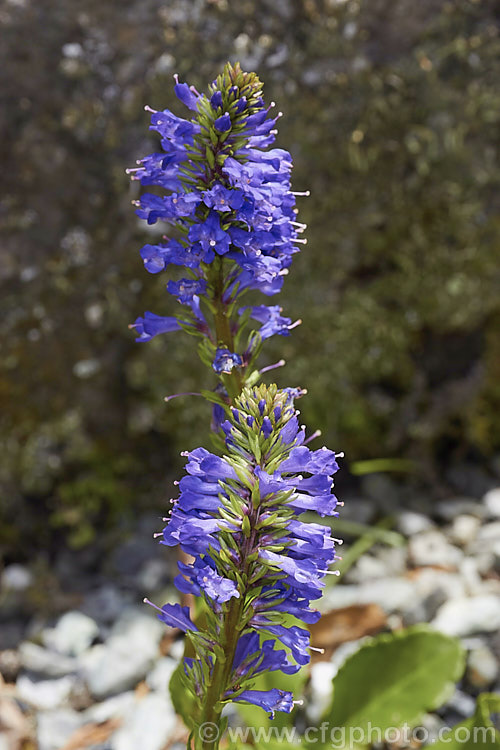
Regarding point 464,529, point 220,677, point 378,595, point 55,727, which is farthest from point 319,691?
point 464,529

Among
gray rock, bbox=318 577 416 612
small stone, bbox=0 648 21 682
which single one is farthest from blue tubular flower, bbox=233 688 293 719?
small stone, bbox=0 648 21 682

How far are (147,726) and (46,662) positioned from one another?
0.66 m

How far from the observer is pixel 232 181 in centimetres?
145

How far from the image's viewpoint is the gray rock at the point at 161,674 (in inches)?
→ 103

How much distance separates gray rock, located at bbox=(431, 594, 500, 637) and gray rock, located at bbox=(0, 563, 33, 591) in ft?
6.22

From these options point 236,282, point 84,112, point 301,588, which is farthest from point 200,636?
point 84,112

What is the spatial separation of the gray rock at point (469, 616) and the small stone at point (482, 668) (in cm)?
11

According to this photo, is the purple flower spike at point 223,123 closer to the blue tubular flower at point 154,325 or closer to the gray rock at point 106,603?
the blue tubular flower at point 154,325

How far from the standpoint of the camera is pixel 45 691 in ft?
8.91

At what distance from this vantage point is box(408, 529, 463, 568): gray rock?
3.20 meters

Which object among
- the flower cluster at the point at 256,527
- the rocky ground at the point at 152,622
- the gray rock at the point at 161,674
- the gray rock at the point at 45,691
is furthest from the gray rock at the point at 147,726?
the flower cluster at the point at 256,527

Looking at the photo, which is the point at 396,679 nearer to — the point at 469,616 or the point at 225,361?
the point at 469,616

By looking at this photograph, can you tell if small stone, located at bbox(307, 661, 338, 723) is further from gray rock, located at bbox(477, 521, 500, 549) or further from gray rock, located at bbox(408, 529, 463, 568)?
gray rock, located at bbox(477, 521, 500, 549)

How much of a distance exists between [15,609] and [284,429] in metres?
2.46
